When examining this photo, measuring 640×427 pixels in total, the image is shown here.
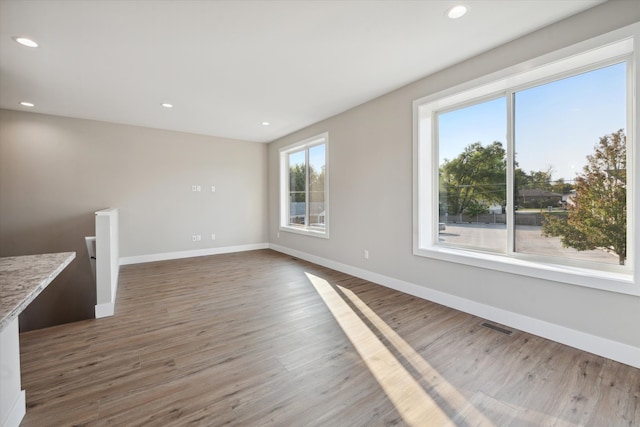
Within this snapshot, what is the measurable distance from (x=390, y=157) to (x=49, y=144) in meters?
5.69

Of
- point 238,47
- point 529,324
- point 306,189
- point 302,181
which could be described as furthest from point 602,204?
point 302,181

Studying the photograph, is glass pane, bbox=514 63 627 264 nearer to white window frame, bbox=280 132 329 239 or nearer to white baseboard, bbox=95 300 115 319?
white window frame, bbox=280 132 329 239

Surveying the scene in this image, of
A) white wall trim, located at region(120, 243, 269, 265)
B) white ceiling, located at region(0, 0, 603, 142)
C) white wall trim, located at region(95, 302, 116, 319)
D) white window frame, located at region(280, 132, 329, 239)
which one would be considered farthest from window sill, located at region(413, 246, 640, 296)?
white wall trim, located at region(120, 243, 269, 265)

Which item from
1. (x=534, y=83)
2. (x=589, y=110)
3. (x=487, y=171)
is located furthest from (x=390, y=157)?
(x=589, y=110)

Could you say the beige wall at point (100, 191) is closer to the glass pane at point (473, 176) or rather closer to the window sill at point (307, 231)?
the window sill at point (307, 231)

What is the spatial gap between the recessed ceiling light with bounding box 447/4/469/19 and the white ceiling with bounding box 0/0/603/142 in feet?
0.18

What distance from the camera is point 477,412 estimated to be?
1.65 metres

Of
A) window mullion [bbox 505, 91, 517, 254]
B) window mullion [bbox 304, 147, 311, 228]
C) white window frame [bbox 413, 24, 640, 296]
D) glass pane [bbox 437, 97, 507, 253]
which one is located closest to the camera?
white window frame [bbox 413, 24, 640, 296]

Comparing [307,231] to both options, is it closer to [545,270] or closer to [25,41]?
[545,270]

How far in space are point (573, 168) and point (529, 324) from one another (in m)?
1.49

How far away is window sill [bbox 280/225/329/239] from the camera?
523 cm

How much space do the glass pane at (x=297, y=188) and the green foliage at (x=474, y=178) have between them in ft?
10.8

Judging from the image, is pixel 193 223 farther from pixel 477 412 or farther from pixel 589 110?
pixel 589 110

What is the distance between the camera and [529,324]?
8.45ft
